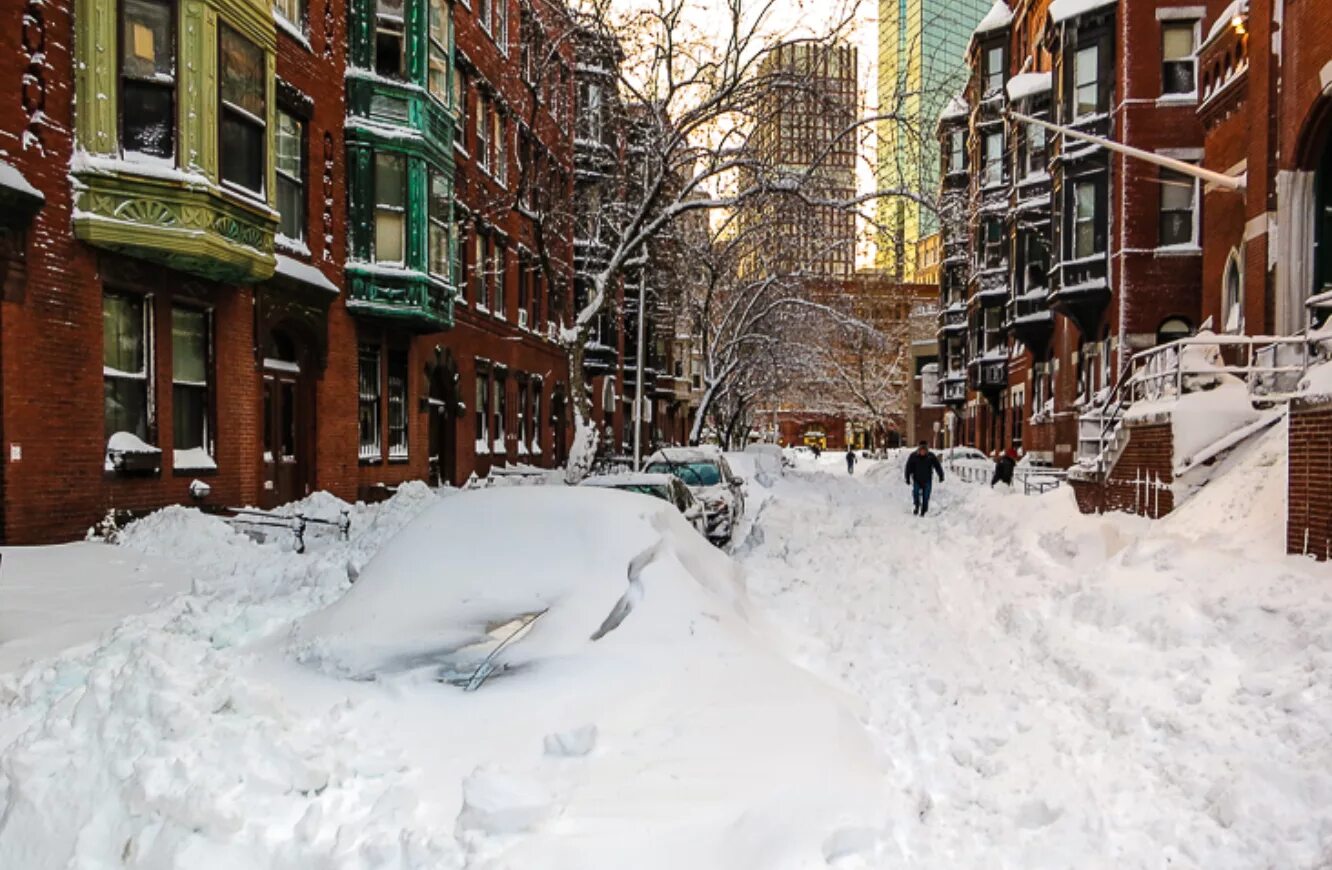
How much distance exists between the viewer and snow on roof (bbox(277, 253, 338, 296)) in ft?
52.0

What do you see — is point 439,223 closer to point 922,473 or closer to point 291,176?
point 291,176

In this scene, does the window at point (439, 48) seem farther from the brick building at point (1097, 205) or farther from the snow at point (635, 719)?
the snow at point (635, 719)

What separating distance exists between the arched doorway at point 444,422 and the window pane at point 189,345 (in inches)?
349

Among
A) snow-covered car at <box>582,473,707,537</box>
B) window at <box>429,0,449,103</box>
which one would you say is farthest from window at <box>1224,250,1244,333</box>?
window at <box>429,0,449,103</box>

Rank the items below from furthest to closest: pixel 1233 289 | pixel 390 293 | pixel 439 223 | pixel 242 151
Result: pixel 439 223 → pixel 1233 289 → pixel 390 293 → pixel 242 151

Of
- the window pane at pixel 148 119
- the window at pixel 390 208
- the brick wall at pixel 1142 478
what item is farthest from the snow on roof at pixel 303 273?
the brick wall at pixel 1142 478

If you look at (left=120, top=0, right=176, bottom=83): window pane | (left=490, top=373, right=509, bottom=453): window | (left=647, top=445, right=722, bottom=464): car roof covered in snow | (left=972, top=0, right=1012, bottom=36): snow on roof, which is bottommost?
(left=647, top=445, right=722, bottom=464): car roof covered in snow

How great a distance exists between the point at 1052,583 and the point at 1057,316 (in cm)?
2365

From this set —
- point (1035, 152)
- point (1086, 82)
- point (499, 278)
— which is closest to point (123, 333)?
point (499, 278)

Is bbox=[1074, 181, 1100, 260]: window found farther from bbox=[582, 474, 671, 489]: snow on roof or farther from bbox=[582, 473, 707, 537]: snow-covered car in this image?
bbox=[582, 474, 671, 489]: snow on roof

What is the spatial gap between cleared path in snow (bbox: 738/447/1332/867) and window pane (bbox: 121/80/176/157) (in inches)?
382

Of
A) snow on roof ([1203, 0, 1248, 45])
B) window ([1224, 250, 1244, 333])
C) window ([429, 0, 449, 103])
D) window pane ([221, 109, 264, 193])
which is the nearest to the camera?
window pane ([221, 109, 264, 193])

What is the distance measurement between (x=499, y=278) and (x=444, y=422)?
573 cm

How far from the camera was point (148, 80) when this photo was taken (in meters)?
12.5
